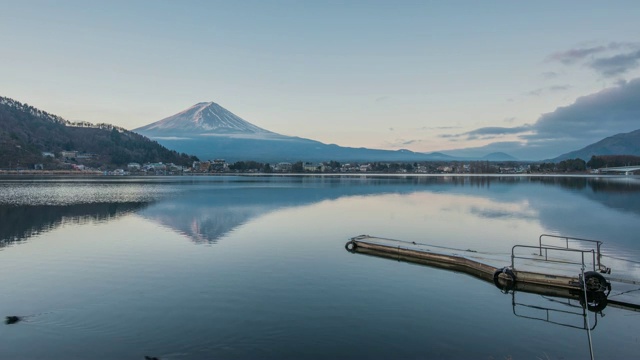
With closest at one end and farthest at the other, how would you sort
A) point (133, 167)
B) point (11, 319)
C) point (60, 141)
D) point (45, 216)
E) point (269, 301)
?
point (11, 319) < point (269, 301) < point (45, 216) < point (133, 167) < point (60, 141)

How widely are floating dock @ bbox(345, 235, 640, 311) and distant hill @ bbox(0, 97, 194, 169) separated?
459 ft

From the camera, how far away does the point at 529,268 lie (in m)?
11.8

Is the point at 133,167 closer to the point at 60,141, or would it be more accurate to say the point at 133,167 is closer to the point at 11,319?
the point at 60,141

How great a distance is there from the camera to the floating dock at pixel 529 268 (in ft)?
33.5

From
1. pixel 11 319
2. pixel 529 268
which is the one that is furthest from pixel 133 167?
pixel 529 268

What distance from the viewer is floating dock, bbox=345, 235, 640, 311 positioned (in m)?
10.2

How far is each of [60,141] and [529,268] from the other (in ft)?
592

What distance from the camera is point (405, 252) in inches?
581

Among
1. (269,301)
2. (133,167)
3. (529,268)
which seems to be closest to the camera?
→ (269,301)

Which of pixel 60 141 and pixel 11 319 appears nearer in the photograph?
pixel 11 319

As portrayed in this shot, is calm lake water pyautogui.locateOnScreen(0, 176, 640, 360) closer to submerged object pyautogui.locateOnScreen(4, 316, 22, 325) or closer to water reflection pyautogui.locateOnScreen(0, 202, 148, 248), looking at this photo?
submerged object pyautogui.locateOnScreen(4, 316, 22, 325)

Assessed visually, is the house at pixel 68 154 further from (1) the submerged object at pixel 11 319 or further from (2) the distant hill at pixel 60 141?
(1) the submerged object at pixel 11 319

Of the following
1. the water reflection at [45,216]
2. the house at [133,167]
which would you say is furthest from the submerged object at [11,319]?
the house at [133,167]

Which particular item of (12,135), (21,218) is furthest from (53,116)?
(21,218)
